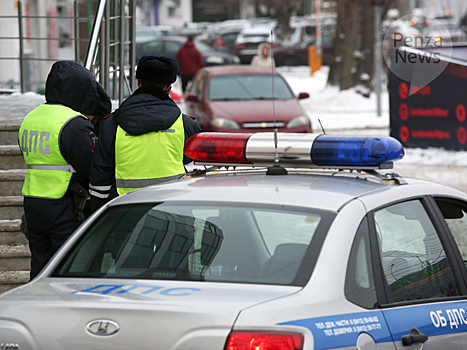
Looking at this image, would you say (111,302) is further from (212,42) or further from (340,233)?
(212,42)

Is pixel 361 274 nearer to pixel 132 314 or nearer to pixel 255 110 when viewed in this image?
pixel 132 314

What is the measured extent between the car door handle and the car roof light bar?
2.57 feet

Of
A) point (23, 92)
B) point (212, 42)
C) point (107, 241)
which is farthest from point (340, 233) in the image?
point (212, 42)

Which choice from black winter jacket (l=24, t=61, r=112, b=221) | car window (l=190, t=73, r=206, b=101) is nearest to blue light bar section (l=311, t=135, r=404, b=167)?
black winter jacket (l=24, t=61, r=112, b=221)

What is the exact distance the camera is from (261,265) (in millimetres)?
3207

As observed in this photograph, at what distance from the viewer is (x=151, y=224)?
3.51 m

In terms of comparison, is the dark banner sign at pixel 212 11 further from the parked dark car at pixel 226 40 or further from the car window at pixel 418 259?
the car window at pixel 418 259

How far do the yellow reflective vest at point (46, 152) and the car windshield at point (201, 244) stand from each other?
1.35m

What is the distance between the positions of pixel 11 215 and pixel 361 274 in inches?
178

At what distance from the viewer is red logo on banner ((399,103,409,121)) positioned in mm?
14578

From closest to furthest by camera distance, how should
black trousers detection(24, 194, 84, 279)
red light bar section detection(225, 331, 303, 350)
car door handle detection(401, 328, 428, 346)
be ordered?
red light bar section detection(225, 331, 303, 350)
car door handle detection(401, 328, 428, 346)
black trousers detection(24, 194, 84, 279)

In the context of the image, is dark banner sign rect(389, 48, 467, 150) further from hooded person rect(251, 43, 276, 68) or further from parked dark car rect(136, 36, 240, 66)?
parked dark car rect(136, 36, 240, 66)

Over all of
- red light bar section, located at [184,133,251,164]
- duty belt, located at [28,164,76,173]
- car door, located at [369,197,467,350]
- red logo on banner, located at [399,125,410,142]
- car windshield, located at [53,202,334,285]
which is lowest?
red logo on banner, located at [399,125,410,142]

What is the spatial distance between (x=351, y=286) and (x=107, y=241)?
1.06 metres
